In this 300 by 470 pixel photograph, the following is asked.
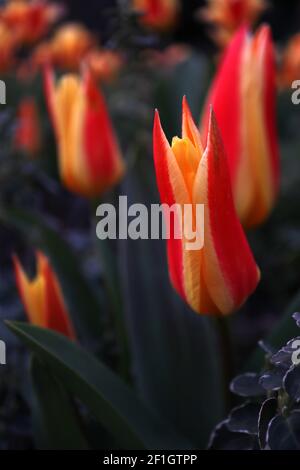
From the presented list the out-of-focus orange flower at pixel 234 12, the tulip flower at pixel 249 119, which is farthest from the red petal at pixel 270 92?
the out-of-focus orange flower at pixel 234 12

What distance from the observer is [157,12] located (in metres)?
1.72

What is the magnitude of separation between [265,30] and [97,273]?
0.65 m

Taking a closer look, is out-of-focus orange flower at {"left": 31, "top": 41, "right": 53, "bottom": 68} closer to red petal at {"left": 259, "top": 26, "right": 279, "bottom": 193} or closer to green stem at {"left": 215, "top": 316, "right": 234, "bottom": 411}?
red petal at {"left": 259, "top": 26, "right": 279, "bottom": 193}

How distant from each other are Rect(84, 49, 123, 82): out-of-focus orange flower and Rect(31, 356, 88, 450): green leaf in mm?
1282

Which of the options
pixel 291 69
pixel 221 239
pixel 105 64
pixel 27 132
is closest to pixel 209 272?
pixel 221 239

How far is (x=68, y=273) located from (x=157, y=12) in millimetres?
894

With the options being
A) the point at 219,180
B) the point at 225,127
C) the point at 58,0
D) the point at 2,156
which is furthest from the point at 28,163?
the point at 58,0

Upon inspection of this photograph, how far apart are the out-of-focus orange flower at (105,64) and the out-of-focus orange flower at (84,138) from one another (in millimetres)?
890

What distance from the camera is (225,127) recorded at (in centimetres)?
82

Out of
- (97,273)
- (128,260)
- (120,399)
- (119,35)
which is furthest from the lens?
(97,273)

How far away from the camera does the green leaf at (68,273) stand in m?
1.02

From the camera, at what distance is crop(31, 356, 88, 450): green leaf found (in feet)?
2.30
